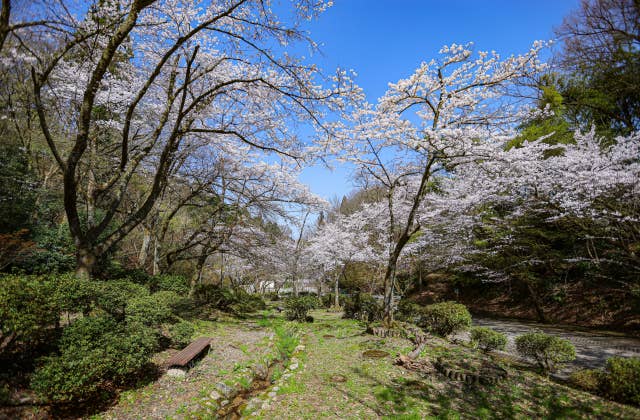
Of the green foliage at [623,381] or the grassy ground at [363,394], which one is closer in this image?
the grassy ground at [363,394]

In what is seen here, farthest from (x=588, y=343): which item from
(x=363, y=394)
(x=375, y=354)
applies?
(x=363, y=394)

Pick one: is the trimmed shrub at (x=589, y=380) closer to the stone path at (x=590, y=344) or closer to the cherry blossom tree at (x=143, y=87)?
the stone path at (x=590, y=344)

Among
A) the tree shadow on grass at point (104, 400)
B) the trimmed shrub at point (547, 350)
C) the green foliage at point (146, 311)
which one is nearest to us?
the tree shadow on grass at point (104, 400)

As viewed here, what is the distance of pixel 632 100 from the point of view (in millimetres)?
14703

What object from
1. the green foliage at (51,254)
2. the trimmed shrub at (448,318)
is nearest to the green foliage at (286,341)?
the trimmed shrub at (448,318)

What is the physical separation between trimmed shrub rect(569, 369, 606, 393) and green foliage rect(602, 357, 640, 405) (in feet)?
0.34

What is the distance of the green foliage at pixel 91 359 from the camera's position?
3303 mm

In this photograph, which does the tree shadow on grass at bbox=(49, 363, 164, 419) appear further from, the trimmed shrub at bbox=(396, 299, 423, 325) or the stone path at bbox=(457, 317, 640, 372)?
the trimmed shrub at bbox=(396, 299, 423, 325)

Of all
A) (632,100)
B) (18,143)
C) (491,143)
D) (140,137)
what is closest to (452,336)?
(491,143)

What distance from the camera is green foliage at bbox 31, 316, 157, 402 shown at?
3303 millimetres

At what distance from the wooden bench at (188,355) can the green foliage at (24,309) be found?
190 cm

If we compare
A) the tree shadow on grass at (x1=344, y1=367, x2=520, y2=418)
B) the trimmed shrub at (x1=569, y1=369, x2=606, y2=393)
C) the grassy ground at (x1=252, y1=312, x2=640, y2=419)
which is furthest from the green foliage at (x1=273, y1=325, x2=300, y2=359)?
the trimmed shrub at (x1=569, y1=369, x2=606, y2=393)

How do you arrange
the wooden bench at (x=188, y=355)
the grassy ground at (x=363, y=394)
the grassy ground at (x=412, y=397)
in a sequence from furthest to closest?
1. the wooden bench at (x=188, y=355)
2. the grassy ground at (x=412, y=397)
3. the grassy ground at (x=363, y=394)

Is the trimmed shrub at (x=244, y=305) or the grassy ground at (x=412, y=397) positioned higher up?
the grassy ground at (x=412, y=397)
